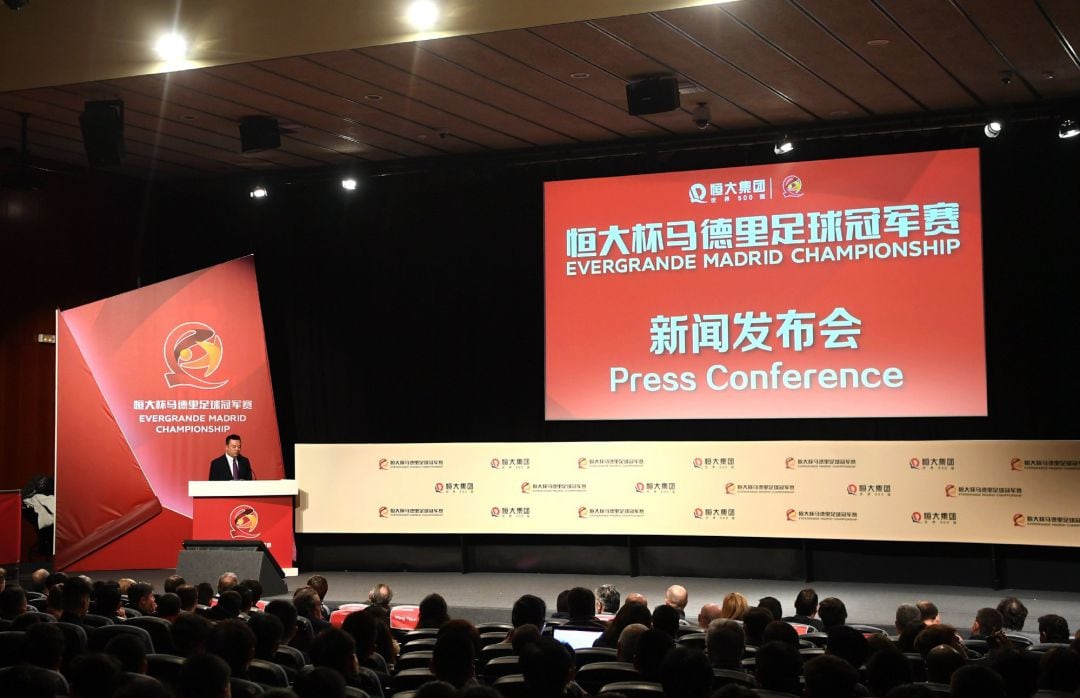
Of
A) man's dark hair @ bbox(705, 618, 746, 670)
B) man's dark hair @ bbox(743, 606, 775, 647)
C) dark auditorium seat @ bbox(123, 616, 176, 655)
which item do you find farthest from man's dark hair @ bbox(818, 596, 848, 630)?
dark auditorium seat @ bbox(123, 616, 176, 655)

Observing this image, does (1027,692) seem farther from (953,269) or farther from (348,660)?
(953,269)

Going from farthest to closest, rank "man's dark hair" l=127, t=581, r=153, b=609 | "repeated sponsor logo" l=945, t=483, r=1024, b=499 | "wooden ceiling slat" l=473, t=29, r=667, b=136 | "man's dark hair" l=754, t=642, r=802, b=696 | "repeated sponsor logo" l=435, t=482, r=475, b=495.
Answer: "repeated sponsor logo" l=435, t=482, r=475, b=495 < "repeated sponsor logo" l=945, t=483, r=1024, b=499 < "wooden ceiling slat" l=473, t=29, r=667, b=136 < "man's dark hair" l=127, t=581, r=153, b=609 < "man's dark hair" l=754, t=642, r=802, b=696

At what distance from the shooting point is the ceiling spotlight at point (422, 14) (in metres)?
6.53

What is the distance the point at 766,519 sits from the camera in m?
8.65

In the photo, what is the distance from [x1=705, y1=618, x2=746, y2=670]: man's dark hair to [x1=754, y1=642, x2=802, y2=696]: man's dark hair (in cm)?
62

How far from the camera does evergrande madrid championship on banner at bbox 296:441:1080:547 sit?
317 inches

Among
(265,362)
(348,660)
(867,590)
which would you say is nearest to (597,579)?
(867,590)

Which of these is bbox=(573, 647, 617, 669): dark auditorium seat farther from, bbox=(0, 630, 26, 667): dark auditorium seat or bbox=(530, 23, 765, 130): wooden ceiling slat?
bbox=(530, 23, 765, 130): wooden ceiling slat

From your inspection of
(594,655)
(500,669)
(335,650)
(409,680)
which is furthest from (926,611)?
(335,650)

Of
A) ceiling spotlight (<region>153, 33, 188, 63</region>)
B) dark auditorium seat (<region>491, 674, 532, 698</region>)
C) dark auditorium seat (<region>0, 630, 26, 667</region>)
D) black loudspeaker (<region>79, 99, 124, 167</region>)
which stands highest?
ceiling spotlight (<region>153, 33, 188, 63</region>)

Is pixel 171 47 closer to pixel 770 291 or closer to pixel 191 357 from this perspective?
pixel 191 357

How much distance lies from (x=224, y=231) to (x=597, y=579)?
478cm

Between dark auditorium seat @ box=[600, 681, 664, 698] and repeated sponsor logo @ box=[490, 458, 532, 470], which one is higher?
repeated sponsor logo @ box=[490, 458, 532, 470]

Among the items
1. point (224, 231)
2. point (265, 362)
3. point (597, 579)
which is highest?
point (224, 231)
